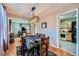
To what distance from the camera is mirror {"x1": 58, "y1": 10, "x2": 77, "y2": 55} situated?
5.90ft

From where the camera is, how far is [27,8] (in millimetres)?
1867

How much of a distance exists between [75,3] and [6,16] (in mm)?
1211

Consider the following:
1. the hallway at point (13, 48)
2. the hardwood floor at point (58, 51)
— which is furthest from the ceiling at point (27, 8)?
the hardwood floor at point (58, 51)

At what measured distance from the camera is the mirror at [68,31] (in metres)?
1.80

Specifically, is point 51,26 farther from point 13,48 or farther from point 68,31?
point 13,48

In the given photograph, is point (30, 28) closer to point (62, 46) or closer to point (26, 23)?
point (26, 23)

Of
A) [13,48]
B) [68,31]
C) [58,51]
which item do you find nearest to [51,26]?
[68,31]

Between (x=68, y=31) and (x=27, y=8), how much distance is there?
0.82 m

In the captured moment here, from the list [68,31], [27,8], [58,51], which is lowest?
[58,51]

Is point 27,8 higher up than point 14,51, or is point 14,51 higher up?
point 27,8

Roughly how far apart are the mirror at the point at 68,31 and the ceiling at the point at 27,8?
0.70ft

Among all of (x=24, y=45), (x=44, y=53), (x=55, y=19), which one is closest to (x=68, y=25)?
(x=55, y=19)

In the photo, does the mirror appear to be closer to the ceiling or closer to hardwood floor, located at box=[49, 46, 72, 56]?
hardwood floor, located at box=[49, 46, 72, 56]

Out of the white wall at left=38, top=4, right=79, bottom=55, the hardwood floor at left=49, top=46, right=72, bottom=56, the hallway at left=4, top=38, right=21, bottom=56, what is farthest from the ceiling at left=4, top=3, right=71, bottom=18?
the hardwood floor at left=49, top=46, right=72, bottom=56
